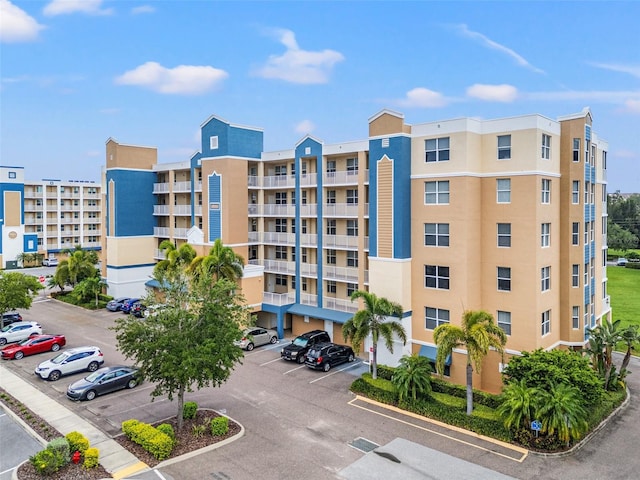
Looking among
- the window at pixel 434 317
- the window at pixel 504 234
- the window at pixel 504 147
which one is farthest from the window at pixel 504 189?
the window at pixel 434 317

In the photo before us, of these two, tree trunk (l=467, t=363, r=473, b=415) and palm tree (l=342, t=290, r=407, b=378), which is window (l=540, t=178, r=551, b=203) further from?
tree trunk (l=467, t=363, r=473, b=415)

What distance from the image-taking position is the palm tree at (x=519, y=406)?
59.1 feet

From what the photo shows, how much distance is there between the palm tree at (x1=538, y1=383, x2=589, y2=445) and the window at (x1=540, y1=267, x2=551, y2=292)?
7.42m

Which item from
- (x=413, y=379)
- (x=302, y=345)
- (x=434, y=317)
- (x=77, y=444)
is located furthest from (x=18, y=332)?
(x=434, y=317)

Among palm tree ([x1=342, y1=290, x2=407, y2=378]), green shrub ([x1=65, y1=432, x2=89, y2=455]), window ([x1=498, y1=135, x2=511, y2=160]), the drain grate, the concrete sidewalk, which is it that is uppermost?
window ([x1=498, y1=135, x2=511, y2=160])

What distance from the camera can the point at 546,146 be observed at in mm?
25078

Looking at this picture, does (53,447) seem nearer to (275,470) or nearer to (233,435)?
(233,435)

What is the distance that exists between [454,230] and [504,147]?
16.4 feet

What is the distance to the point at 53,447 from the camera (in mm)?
16203

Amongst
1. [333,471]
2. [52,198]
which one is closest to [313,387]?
[333,471]

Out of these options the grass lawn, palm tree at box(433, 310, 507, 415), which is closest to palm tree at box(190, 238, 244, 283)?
palm tree at box(433, 310, 507, 415)

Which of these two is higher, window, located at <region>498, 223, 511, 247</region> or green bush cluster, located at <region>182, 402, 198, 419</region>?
window, located at <region>498, 223, 511, 247</region>

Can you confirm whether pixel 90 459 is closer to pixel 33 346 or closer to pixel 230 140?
pixel 33 346

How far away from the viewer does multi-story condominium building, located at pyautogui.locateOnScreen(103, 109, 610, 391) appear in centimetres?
2472
